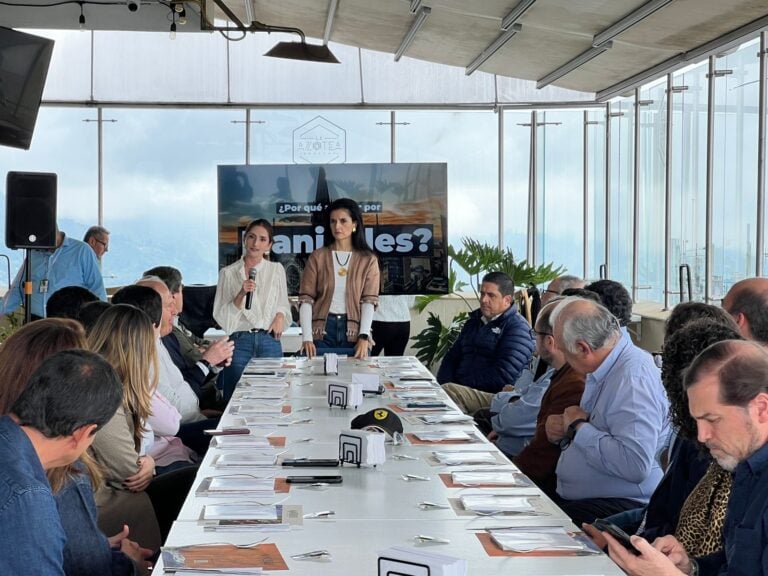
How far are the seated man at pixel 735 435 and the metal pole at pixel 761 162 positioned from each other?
16.2 ft

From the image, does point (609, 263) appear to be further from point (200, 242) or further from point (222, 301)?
point (222, 301)

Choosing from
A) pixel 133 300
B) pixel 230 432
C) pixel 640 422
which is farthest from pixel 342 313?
pixel 640 422

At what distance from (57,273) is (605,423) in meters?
5.35

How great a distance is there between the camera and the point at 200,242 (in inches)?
478

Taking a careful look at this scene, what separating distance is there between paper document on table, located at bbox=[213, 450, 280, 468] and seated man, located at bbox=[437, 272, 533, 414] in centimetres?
298

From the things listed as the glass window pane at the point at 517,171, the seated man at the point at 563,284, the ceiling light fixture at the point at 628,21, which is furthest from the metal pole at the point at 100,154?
the seated man at the point at 563,284

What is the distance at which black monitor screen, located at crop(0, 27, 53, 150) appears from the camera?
24.8 ft

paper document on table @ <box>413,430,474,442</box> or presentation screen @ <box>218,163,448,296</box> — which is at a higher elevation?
presentation screen @ <box>218,163,448,296</box>

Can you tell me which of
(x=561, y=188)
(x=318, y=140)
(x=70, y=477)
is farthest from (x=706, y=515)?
(x=318, y=140)

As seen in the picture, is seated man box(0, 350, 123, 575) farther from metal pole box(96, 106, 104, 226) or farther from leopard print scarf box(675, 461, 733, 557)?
metal pole box(96, 106, 104, 226)

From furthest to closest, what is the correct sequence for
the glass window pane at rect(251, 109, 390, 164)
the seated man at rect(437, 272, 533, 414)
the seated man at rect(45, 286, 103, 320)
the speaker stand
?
the glass window pane at rect(251, 109, 390, 164), the speaker stand, the seated man at rect(437, 272, 533, 414), the seated man at rect(45, 286, 103, 320)

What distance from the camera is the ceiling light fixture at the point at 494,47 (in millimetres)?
7897

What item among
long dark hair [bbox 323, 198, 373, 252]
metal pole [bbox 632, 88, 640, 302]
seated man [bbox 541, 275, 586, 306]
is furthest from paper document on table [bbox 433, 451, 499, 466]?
metal pole [bbox 632, 88, 640, 302]

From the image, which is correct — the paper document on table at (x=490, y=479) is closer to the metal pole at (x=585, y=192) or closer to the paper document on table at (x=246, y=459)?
the paper document on table at (x=246, y=459)
